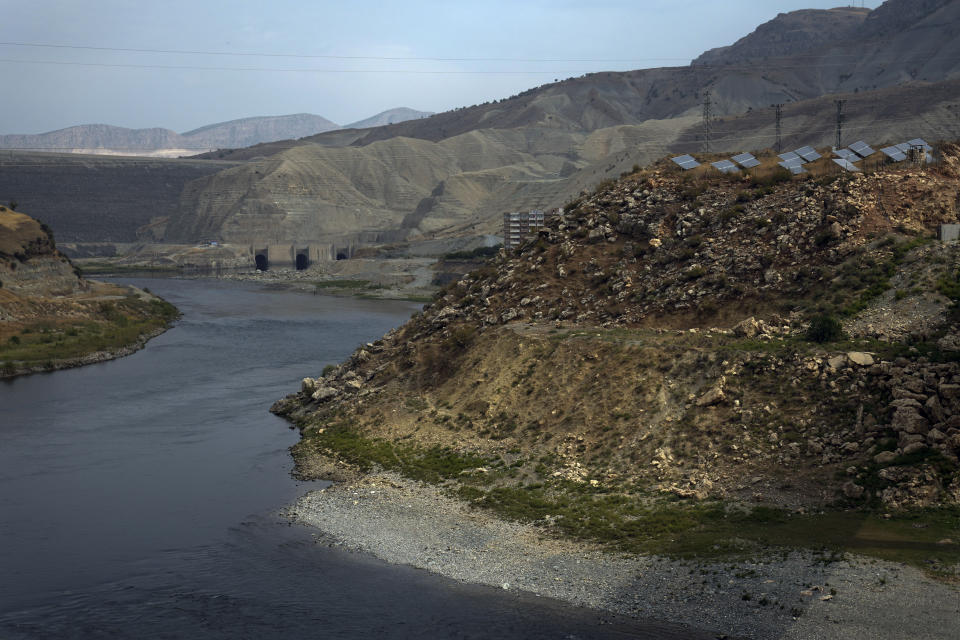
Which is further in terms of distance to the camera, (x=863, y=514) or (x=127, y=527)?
(x=127, y=527)

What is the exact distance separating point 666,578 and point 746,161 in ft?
92.2

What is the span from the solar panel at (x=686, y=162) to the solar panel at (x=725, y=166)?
90 cm

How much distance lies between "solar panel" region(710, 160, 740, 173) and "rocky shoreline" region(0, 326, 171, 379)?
45.9 metres

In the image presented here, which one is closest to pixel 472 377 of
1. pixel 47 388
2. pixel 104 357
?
pixel 47 388

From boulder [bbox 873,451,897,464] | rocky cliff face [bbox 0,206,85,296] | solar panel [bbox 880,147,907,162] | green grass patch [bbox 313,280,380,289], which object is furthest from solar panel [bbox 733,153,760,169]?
green grass patch [bbox 313,280,380,289]

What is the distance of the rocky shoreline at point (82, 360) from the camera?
208ft

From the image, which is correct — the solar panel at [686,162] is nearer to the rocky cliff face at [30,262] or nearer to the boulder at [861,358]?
the boulder at [861,358]

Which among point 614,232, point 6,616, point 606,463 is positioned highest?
point 614,232

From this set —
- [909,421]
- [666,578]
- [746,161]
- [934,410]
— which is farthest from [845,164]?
Result: [666,578]

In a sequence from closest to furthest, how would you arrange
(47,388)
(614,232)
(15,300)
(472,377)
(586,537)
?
1. (586,537)
2. (472,377)
3. (614,232)
4. (47,388)
5. (15,300)

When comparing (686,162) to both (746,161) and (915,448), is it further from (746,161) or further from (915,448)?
(915,448)

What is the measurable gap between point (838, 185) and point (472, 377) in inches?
682

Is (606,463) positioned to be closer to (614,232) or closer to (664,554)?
(664,554)

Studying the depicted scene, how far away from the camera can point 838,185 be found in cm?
4003
